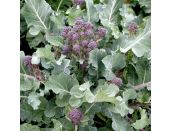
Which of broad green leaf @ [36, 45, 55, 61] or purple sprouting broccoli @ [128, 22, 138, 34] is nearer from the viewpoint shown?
broad green leaf @ [36, 45, 55, 61]

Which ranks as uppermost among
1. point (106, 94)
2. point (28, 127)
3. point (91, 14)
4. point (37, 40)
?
point (91, 14)

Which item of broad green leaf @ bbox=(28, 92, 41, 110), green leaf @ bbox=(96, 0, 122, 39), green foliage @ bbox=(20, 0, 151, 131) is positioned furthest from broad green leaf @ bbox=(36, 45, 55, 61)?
green leaf @ bbox=(96, 0, 122, 39)

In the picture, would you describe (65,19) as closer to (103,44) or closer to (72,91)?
(103,44)

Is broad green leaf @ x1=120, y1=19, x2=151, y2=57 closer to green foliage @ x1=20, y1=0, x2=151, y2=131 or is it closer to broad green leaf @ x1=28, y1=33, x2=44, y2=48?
green foliage @ x1=20, y1=0, x2=151, y2=131

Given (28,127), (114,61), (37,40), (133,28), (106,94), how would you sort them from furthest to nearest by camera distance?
1. (37,40)
2. (133,28)
3. (114,61)
4. (28,127)
5. (106,94)

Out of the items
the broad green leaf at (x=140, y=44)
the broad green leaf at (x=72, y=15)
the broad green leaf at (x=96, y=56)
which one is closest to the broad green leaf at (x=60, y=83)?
the broad green leaf at (x=96, y=56)

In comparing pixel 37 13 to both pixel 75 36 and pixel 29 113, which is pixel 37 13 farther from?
pixel 29 113

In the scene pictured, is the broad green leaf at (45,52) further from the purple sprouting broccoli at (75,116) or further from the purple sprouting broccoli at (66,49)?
the purple sprouting broccoli at (75,116)

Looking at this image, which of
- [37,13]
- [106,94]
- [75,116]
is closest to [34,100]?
[75,116]
